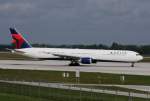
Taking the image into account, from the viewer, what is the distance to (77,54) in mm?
103375

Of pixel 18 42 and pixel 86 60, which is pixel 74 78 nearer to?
pixel 86 60

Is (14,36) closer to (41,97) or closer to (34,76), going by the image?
(34,76)

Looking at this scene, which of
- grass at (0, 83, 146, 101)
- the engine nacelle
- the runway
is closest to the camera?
grass at (0, 83, 146, 101)

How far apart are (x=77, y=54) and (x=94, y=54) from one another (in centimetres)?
353

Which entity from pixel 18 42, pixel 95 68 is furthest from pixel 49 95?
pixel 18 42

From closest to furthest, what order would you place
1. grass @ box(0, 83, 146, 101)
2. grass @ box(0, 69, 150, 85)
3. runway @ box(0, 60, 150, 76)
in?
grass @ box(0, 83, 146, 101) → grass @ box(0, 69, 150, 85) → runway @ box(0, 60, 150, 76)

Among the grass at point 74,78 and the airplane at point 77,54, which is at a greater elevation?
the airplane at point 77,54

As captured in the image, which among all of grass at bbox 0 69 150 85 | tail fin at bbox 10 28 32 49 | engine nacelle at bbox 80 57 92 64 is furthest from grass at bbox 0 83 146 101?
tail fin at bbox 10 28 32 49

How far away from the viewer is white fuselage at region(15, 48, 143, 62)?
99.9 metres

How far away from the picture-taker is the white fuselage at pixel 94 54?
99.9 metres

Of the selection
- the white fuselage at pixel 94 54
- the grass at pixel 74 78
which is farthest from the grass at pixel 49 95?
the white fuselage at pixel 94 54

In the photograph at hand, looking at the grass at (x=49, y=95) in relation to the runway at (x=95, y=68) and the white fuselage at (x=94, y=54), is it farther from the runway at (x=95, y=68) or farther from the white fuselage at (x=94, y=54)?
the white fuselage at (x=94, y=54)

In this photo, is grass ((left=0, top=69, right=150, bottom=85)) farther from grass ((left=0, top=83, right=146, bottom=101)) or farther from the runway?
grass ((left=0, top=83, right=146, bottom=101))

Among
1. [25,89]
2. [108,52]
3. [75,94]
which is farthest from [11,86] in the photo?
[108,52]
